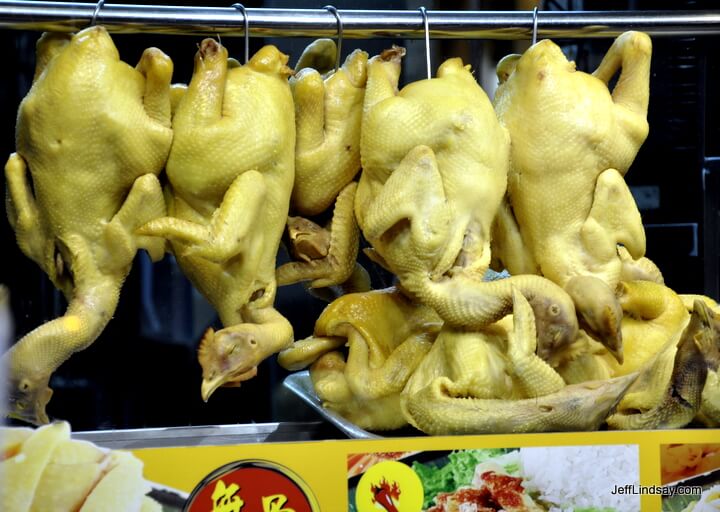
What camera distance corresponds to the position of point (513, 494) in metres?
1.33

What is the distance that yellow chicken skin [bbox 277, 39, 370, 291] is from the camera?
1.57 m

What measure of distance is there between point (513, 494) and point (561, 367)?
29 cm

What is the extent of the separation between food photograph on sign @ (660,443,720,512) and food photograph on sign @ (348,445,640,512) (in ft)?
0.15

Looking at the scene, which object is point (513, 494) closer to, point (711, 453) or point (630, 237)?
point (711, 453)

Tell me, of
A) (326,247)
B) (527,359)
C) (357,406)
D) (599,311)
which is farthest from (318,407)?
(599,311)

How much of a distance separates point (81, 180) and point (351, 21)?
1.69ft

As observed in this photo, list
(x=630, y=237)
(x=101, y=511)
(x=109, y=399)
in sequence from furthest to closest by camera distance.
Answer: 1. (x=109, y=399)
2. (x=630, y=237)
3. (x=101, y=511)

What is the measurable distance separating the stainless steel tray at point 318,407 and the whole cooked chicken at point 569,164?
0.41 metres

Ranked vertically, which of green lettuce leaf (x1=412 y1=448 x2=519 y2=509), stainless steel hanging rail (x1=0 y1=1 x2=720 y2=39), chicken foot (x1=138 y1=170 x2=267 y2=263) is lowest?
green lettuce leaf (x1=412 y1=448 x2=519 y2=509)

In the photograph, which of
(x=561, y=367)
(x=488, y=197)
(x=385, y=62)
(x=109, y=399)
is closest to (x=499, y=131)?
(x=488, y=197)

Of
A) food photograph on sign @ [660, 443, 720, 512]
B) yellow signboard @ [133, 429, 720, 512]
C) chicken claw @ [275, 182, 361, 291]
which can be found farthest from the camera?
chicken claw @ [275, 182, 361, 291]

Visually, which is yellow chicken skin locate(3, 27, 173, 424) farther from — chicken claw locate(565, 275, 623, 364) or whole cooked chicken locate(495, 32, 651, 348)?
chicken claw locate(565, 275, 623, 364)

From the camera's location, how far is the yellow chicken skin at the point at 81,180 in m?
1.38

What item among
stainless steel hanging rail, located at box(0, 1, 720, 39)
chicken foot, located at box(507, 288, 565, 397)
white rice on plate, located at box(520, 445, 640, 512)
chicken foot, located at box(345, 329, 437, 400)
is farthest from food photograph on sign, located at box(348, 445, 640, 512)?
stainless steel hanging rail, located at box(0, 1, 720, 39)
